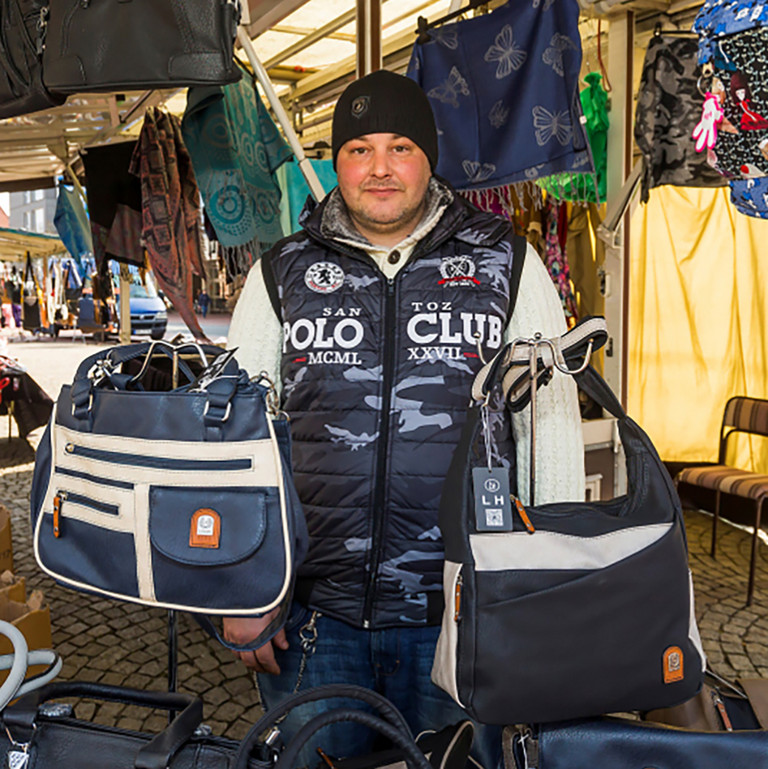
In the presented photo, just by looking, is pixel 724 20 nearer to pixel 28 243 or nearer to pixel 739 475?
pixel 739 475

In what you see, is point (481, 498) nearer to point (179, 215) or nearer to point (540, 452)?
point (540, 452)

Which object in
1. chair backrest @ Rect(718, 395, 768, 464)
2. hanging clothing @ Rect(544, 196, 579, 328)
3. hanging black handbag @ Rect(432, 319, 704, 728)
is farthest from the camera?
chair backrest @ Rect(718, 395, 768, 464)

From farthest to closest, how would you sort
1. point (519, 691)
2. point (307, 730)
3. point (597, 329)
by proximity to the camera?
1. point (597, 329)
2. point (519, 691)
3. point (307, 730)

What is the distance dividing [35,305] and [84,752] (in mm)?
17675

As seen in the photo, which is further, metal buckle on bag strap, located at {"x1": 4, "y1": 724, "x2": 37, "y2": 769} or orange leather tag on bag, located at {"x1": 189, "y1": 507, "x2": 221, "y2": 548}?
orange leather tag on bag, located at {"x1": 189, "y1": 507, "x2": 221, "y2": 548}

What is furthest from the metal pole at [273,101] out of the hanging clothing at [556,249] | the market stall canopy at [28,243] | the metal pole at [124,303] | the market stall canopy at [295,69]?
the market stall canopy at [28,243]

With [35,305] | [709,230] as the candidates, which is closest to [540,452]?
[709,230]

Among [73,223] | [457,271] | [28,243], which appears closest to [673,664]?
[457,271]

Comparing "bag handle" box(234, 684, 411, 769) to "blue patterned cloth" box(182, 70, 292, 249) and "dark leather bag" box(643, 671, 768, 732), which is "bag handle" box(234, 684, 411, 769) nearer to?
"dark leather bag" box(643, 671, 768, 732)

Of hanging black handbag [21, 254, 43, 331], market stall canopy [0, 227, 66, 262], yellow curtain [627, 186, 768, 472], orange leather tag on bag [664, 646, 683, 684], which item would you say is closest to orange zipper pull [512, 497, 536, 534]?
orange leather tag on bag [664, 646, 683, 684]

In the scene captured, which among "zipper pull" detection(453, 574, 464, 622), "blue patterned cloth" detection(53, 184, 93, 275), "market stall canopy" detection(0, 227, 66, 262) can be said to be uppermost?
"market stall canopy" detection(0, 227, 66, 262)

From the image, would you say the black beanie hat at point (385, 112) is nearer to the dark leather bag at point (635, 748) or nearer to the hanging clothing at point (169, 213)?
the dark leather bag at point (635, 748)

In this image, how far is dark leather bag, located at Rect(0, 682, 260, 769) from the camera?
2.92 ft

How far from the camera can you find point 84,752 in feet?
3.02
